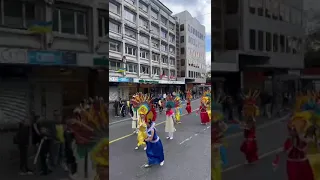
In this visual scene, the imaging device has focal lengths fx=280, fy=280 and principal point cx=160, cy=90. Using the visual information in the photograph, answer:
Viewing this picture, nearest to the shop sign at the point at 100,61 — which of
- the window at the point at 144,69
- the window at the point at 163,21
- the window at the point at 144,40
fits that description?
the window at the point at 163,21

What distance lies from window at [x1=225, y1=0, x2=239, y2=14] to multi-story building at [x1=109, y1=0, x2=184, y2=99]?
691 inches

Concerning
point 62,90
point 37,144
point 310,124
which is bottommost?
point 37,144

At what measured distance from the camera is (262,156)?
273 centimetres

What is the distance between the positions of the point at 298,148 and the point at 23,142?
2.51m

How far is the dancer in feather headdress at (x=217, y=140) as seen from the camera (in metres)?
2.76

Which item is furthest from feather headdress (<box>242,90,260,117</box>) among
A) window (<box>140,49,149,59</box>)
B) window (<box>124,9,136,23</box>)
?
window (<box>140,49,149,59</box>)

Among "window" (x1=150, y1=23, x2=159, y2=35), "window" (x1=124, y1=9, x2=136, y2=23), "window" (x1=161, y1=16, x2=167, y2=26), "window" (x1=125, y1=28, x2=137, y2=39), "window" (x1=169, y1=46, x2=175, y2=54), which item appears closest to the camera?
"window" (x1=124, y1=9, x2=136, y2=23)

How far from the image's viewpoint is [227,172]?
2.75 meters

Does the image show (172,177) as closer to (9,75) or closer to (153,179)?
(153,179)

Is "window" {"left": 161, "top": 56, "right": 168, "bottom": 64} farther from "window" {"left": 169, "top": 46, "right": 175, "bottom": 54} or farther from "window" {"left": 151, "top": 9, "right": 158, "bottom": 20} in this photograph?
"window" {"left": 151, "top": 9, "right": 158, "bottom": 20}

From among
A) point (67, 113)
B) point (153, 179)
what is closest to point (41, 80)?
point (67, 113)

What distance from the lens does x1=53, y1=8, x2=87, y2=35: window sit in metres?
2.59

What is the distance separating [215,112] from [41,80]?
1.67 m

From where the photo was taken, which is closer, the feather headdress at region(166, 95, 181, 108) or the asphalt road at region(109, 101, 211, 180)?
the asphalt road at region(109, 101, 211, 180)
